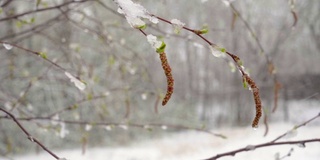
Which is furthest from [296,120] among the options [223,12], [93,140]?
[93,140]

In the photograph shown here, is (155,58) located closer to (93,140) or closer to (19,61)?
(93,140)

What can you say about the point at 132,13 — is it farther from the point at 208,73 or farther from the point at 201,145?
the point at 208,73

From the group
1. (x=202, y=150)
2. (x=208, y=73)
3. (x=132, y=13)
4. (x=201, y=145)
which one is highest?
(x=208, y=73)

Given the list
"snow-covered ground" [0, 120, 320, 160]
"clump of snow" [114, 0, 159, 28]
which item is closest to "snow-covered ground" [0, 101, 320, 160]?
"snow-covered ground" [0, 120, 320, 160]

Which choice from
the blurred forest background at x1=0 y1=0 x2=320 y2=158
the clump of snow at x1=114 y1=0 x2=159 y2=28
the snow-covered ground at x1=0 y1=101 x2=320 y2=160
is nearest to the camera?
the clump of snow at x1=114 y1=0 x2=159 y2=28

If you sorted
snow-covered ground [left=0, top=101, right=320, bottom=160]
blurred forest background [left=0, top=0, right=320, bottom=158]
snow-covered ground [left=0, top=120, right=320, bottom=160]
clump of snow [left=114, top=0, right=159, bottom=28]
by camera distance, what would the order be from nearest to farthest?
clump of snow [left=114, top=0, right=159, bottom=28], snow-covered ground [left=0, top=120, right=320, bottom=160], snow-covered ground [left=0, top=101, right=320, bottom=160], blurred forest background [left=0, top=0, right=320, bottom=158]

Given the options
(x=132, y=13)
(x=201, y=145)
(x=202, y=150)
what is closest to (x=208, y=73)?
(x=201, y=145)

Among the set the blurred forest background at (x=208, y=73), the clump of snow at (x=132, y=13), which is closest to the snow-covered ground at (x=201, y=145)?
the blurred forest background at (x=208, y=73)

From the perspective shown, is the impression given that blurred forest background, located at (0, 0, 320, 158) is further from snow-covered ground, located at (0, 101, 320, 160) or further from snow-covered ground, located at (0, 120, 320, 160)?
snow-covered ground, located at (0, 120, 320, 160)
